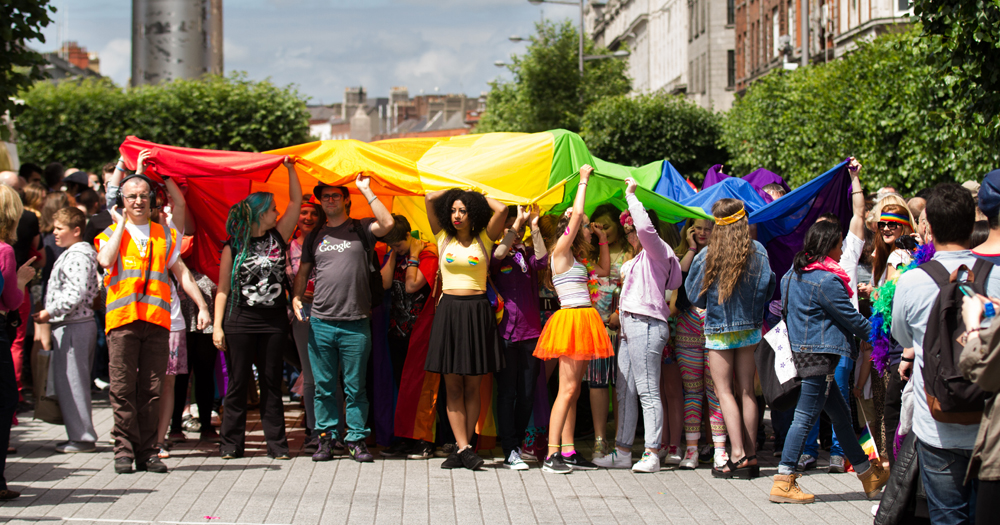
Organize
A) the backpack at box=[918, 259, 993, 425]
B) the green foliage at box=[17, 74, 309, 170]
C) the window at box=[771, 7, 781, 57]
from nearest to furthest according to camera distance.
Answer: the backpack at box=[918, 259, 993, 425] → the green foliage at box=[17, 74, 309, 170] → the window at box=[771, 7, 781, 57]

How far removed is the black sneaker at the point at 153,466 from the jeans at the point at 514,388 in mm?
2356

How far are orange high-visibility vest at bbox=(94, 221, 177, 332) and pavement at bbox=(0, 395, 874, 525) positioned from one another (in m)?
1.08

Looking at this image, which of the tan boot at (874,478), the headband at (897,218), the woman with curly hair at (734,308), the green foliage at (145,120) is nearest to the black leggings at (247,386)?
the woman with curly hair at (734,308)

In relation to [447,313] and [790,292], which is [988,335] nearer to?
[790,292]

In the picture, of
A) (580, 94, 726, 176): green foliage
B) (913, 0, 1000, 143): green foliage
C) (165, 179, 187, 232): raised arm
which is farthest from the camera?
(580, 94, 726, 176): green foliage

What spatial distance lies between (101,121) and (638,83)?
46997mm

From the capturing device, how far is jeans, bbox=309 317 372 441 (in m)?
6.88

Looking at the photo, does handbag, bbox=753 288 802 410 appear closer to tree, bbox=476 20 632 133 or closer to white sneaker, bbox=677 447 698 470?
white sneaker, bbox=677 447 698 470

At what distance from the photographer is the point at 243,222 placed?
6941 mm

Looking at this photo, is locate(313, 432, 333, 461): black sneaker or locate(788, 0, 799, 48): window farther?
locate(788, 0, 799, 48): window

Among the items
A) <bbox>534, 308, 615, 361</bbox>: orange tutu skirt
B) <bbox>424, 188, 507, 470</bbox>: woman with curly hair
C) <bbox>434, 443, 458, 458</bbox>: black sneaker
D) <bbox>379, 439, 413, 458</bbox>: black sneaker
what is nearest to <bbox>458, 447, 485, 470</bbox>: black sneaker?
<bbox>424, 188, 507, 470</bbox>: woman with curly hair

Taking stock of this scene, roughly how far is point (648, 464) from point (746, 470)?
67 centimetres

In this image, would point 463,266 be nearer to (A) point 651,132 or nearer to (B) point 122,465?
(B) point 122,465

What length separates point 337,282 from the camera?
6.84 meters
